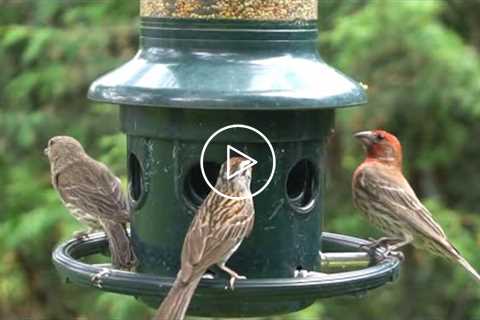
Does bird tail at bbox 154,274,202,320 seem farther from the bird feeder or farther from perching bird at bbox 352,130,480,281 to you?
perching bird at bbox 352,130,480,281

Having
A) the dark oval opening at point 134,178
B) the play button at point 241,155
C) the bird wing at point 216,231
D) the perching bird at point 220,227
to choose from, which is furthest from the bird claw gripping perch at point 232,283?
the dark oval opening at point 134,178

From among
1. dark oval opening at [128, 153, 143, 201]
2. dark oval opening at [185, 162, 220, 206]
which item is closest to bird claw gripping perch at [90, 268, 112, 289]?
dark oval opening at [185, 162, 220, 206]

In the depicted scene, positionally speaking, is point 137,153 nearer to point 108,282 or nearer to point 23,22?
point 108,282

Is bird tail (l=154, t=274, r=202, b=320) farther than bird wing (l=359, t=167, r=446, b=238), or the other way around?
bird wing (l=359, t=167, r=446, b=238)

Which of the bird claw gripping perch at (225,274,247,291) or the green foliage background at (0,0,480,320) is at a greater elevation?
the bird claw gripping perch at (225,274,247,291)

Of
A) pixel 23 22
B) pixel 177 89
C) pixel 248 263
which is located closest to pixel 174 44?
pixel 177 89

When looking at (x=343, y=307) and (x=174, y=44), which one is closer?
(x=174, y=44)

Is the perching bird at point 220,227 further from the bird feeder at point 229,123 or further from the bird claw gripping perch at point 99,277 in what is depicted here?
the bird claw gripping perch at point 99,277
